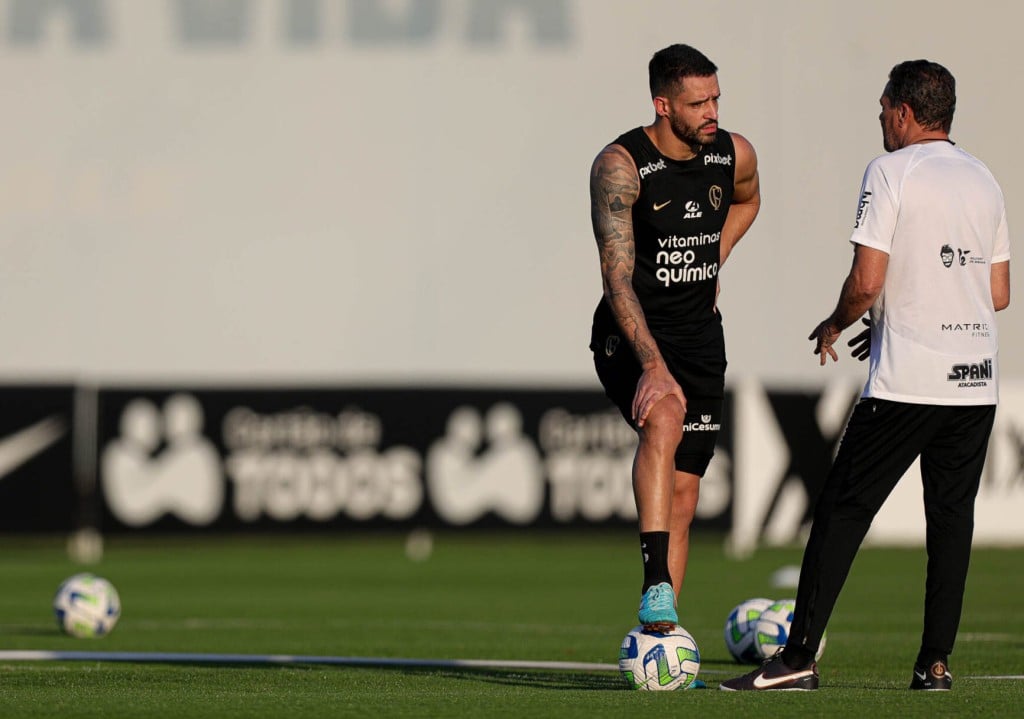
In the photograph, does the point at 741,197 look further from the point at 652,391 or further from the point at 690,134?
the point at 652,391

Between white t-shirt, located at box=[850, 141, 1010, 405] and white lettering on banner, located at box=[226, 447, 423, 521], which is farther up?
white t-shirt, located at box=[850, 141, 1010, 405]

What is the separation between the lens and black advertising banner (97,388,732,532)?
20.0 m

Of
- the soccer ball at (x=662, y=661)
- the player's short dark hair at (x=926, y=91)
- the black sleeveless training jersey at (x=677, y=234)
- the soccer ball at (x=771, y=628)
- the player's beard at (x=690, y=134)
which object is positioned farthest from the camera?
the soccer ball at (x=771, y=628)

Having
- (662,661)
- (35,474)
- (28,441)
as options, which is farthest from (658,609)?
(28,441)

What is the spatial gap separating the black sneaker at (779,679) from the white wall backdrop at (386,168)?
20.0m

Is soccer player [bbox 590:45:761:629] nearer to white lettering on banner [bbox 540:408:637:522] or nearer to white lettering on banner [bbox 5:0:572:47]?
white lettering on banner [bbox 540:408:637:522]

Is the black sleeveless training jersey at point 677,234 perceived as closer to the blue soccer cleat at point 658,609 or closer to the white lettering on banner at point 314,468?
the blue soccer cleat at point 658,609

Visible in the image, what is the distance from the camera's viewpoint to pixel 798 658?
270 inches

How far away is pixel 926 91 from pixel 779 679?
2.12m

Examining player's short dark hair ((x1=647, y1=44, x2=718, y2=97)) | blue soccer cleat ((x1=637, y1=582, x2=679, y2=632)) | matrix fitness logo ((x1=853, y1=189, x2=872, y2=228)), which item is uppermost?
A: player's short dark hair ((x1=647, y1=44, x2=718, y2=97))

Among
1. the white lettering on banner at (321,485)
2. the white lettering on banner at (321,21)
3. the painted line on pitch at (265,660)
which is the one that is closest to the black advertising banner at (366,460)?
the white lettering on banner at (321,485)

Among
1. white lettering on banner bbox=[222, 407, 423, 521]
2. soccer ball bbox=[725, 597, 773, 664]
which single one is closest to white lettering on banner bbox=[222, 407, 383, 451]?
white lettering on banner bbox=[222, 407, 423, 521]

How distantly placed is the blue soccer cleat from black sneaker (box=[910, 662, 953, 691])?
892 millimetres

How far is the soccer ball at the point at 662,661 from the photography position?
6957 millimetres
